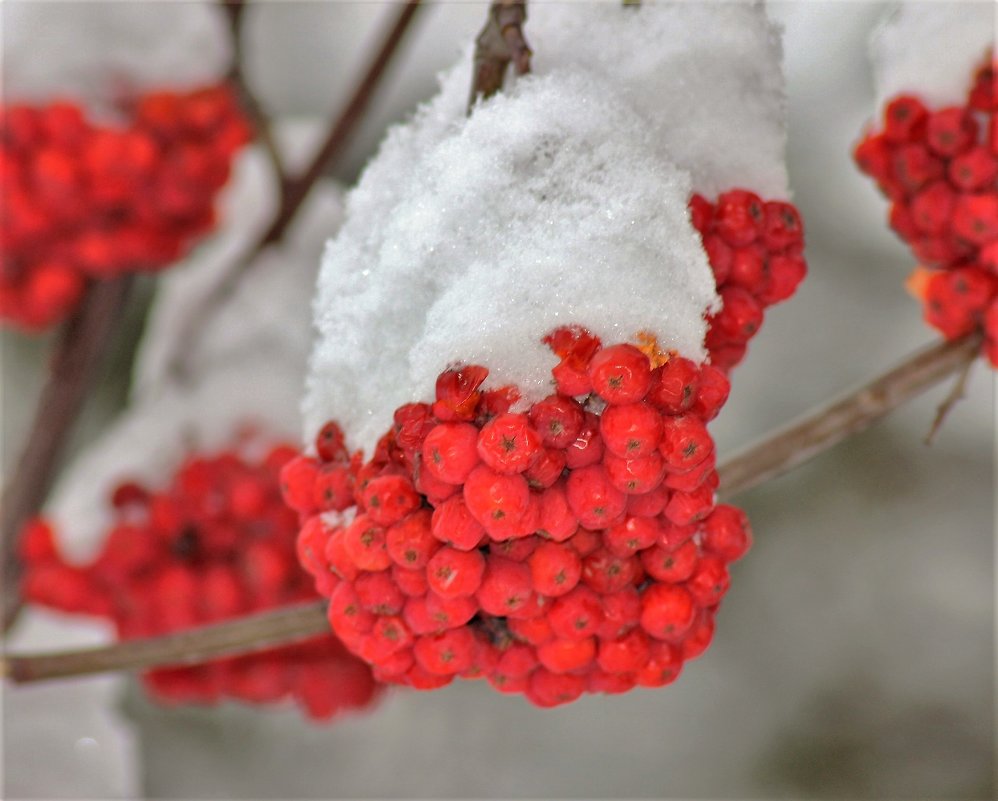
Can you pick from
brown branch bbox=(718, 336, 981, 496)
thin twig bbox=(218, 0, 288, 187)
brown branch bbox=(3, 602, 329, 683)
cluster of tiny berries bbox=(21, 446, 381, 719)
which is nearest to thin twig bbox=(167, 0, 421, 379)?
thin twig bbox=(218, 0, 288, 187)

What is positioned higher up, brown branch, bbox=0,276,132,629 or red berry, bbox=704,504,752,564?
red berry, bbox=704,504,752,564

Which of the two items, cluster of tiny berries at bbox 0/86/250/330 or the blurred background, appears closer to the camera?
cluster of tiny berries at bbox 0/86/250/330

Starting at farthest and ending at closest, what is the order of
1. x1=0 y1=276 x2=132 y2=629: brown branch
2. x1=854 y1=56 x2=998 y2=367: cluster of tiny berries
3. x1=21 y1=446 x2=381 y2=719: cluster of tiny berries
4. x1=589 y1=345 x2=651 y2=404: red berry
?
x1=0 y1=276 x2=132 y2=629: brown branch < x1=21 y1=446 x2=381 y2=719: cluster of tiny berries < x1=854 y1=56 x2=998 y2=367: cluster of tiny berries < x1=589 y1=345 x2=651 y2=404: red berry

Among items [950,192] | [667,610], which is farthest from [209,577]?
[950,192]

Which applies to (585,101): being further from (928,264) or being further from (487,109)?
(928,264)

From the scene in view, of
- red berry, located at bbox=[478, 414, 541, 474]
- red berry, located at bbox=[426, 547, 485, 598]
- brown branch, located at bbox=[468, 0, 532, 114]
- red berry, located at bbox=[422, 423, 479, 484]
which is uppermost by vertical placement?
brown branch, located at bbox=[468, 0, 532, 114]

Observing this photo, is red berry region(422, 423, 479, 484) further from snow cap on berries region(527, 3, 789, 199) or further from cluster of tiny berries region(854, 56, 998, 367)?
cluster of tiny berries region(854, 56, 998, 367)

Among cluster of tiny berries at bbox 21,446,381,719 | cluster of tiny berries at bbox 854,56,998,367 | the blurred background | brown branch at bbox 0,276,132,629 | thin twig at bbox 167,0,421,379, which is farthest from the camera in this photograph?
the blurred background

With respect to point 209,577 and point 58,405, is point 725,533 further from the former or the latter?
point 58,405
